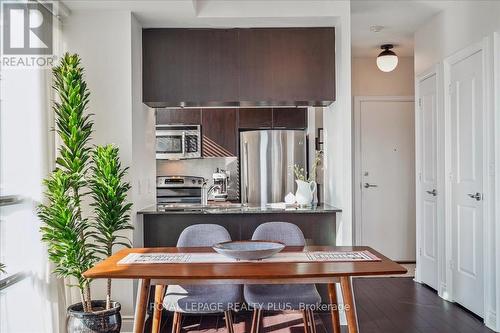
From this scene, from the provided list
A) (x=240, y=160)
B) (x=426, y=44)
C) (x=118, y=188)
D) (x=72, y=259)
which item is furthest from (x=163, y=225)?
(x=426, y=44)

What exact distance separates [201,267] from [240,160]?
388cm

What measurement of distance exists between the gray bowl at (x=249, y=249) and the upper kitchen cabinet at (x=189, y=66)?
66.9 inches

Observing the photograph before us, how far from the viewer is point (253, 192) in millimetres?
5863

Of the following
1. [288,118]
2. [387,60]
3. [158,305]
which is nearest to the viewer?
[158,305]

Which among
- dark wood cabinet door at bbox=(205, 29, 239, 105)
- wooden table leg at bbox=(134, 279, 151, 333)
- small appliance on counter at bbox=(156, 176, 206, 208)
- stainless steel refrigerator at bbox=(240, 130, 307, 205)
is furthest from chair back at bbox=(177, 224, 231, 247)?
small appliance on counter at bbox=(156, 176, 206, 208)

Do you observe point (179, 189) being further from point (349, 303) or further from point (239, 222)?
point (349, 303)

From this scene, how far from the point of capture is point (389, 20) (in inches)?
184

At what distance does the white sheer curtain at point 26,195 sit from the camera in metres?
2.79

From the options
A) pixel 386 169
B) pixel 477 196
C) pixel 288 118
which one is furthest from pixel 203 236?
pixel 386 169

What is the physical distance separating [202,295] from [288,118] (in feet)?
11.7

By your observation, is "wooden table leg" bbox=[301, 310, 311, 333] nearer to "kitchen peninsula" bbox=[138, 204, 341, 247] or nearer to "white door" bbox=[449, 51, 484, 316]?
"kitchen peninsula" bbox=[138, 204, 341, 247]

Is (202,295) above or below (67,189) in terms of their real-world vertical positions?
below

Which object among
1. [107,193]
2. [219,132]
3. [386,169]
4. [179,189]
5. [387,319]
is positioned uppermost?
[219,132]

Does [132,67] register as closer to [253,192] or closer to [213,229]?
[213,229]
